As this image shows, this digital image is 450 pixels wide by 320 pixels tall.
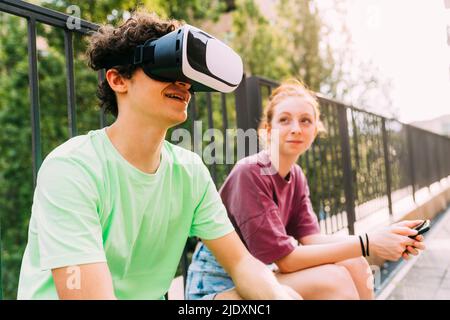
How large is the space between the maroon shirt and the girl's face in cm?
10

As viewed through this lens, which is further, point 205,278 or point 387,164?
point 387,164

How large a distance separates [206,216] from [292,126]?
0.70m

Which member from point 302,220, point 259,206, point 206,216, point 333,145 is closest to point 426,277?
point 333,145

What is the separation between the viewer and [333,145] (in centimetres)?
364

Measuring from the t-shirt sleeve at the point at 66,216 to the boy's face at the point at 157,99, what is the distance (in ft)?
0.78

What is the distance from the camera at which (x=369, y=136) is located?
4598mm

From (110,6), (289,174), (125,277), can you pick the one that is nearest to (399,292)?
(289,174)

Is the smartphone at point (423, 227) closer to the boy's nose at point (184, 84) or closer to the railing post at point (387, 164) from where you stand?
the boy's nose at point (184, 84)

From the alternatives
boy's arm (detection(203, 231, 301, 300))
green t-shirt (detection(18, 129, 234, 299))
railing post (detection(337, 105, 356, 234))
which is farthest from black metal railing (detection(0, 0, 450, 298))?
boy's arm (detection(203, 231, 301, 300))

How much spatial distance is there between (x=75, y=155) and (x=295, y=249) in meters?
0.98

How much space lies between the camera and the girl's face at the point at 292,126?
190 centimetres

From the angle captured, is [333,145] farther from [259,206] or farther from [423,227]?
[423,227]

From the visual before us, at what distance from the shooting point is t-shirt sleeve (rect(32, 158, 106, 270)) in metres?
0.96

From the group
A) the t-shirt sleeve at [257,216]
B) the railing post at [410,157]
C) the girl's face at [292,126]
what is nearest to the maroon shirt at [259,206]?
the t-shirt sleeve at [257,216]
